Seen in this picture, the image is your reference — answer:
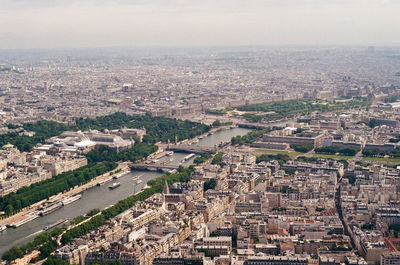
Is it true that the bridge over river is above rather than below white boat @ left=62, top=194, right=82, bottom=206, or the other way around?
below

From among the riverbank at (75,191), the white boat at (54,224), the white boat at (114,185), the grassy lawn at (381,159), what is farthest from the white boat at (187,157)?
the white boat at (54,224)

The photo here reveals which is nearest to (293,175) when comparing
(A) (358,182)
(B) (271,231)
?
(A) (358,182)

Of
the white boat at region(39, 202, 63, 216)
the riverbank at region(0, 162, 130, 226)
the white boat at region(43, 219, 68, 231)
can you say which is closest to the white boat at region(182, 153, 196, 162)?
the riverbank at region(0, 162, 130, 226)

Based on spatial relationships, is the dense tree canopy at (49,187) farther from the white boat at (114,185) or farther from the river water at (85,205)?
the white boat at (114,185)

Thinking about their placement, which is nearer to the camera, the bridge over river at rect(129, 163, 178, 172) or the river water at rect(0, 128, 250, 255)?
the river water at rect(0, 128, 250, 255)

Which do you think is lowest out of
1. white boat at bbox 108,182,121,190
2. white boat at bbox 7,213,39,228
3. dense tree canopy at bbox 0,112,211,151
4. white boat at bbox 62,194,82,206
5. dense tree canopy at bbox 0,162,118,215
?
dense tree canopy at bbox 0,112,211,151

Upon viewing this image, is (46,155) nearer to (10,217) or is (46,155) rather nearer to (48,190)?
(48,190)

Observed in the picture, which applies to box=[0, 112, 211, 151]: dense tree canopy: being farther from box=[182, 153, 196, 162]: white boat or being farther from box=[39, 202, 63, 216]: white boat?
box=[39, 202, 63, 216]: white boat

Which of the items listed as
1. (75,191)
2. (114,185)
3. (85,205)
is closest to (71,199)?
(85,205)

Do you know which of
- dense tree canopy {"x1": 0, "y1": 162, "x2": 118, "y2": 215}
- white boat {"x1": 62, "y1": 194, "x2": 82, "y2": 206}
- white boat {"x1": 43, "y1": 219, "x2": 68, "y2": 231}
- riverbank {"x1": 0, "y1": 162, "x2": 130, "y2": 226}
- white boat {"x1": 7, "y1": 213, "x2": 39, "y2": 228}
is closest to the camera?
white boat {"x1": 43, "y1": 219, "x2": 68, "y2": 231}
